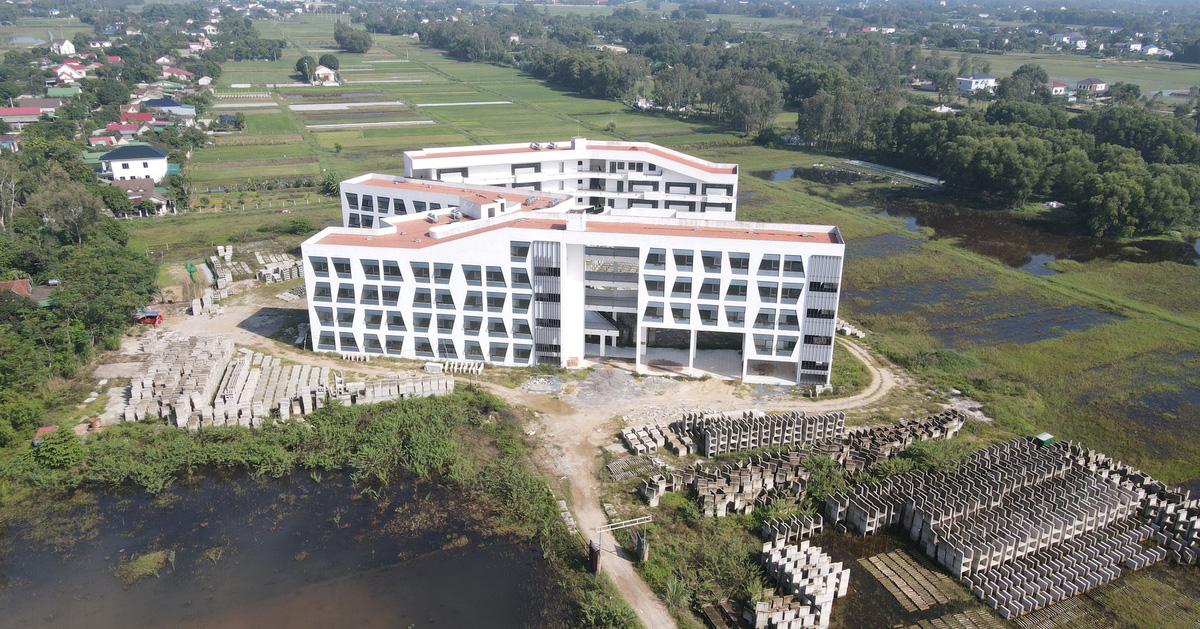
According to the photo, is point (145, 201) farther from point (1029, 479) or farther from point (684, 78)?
point (684, 78)

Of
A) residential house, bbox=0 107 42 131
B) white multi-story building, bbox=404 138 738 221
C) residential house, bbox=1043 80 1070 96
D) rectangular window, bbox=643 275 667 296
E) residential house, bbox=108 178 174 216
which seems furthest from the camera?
residential house, bbox=1043 80 1070 96

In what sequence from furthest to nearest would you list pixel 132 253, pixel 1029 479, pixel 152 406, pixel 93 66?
pixel 93 66
pixel 132 253
pixel 152 406
pixel 1029 479

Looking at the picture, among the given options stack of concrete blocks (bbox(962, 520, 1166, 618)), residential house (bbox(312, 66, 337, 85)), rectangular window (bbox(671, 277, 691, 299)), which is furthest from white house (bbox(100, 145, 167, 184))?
stack of concrete blocks (bbox(962, 520, 1166, 618))

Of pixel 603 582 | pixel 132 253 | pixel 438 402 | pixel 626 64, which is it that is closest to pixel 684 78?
pixel 626 64

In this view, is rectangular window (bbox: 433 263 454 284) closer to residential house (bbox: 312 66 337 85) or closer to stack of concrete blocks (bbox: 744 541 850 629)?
stack of concrete blocks (bbox: 744 541 850 629)

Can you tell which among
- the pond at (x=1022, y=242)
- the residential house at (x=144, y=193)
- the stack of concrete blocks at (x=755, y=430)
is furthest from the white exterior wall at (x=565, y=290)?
the residential house at (x=144, y=193)

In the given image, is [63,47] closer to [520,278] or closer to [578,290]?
[520,278]
